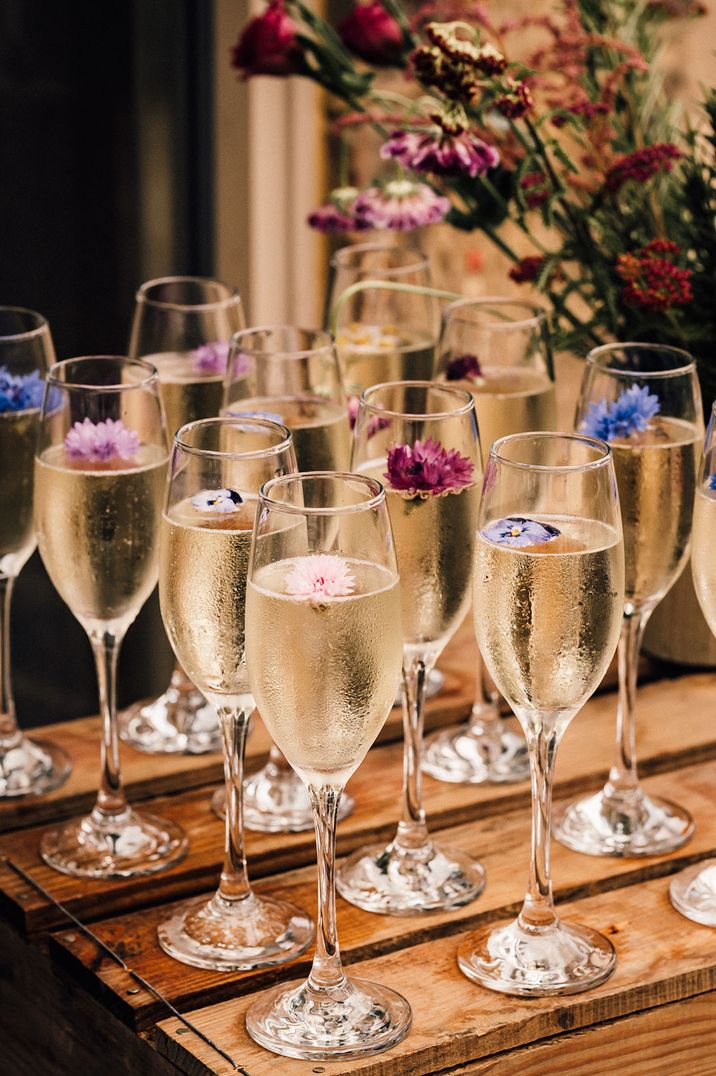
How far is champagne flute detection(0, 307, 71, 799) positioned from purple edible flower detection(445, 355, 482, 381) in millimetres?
348

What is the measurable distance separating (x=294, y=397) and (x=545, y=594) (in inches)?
17.2

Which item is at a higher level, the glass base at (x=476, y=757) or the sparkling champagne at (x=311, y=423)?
the sparkling champagne at (x=311, y=423)

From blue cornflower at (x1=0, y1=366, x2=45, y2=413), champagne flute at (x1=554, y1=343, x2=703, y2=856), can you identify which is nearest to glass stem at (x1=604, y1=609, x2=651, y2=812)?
champagne flute at (x1=554, y1=343, x2=703, y2=856)

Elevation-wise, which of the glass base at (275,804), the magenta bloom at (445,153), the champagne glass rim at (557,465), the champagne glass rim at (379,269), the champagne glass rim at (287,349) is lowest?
the glass base at (275,804)

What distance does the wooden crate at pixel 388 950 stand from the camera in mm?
1080

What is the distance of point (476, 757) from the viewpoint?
4.85 feet

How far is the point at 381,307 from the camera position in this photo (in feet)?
5.60

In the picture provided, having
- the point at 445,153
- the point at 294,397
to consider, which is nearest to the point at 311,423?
the point at 294,397

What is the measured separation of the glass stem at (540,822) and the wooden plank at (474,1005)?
0.06 meters

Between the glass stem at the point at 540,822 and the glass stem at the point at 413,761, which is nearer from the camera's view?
the glass stem at the point at 540,822

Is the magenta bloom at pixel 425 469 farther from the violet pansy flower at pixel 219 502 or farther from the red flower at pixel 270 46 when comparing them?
the red flower at pixel 270 46

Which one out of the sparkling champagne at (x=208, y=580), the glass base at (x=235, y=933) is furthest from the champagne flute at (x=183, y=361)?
the sparkling champagne at (x=208, y=580)

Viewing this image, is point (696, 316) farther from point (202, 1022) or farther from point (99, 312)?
point (99, 312)

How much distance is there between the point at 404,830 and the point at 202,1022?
27 cm
